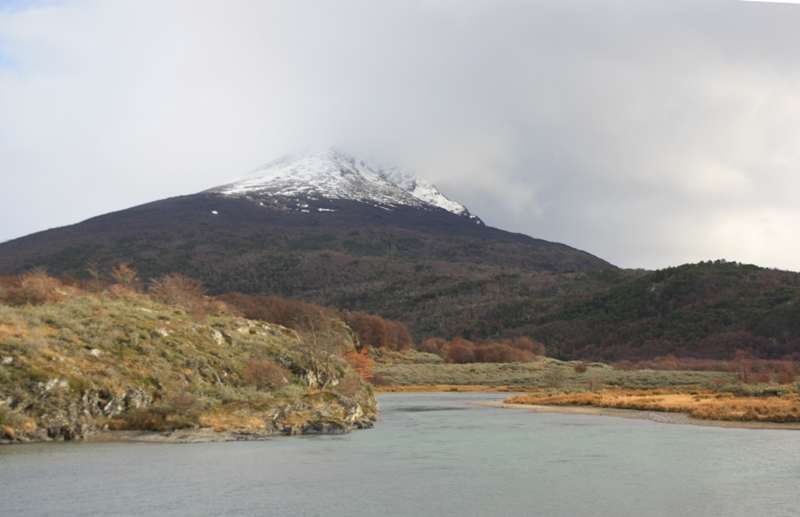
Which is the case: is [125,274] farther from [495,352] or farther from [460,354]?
[495,352]

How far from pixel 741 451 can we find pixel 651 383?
173 feet

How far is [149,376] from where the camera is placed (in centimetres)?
2795

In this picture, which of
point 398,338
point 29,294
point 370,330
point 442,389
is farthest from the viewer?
point 398,338

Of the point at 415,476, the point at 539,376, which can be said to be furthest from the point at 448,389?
the point at 415,476

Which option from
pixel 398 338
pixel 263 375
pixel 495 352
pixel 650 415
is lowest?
pixel 650 415

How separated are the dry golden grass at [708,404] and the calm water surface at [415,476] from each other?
24.0 ft

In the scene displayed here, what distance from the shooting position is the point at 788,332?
98375 millimetres

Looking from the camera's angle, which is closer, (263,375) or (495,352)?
(263,375)

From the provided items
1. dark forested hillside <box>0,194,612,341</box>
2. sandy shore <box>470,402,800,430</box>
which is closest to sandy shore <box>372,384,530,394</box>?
sandy shore <box>470,402,800,430</box>

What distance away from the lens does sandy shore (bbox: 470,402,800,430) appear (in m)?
32.9

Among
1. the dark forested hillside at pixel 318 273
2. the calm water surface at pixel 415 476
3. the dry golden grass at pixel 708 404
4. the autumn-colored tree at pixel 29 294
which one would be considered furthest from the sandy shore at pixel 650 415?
the dark forested hillside at pixel 318 273

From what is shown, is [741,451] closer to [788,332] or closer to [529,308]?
[788,332]

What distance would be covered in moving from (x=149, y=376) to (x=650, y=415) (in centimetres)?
2771

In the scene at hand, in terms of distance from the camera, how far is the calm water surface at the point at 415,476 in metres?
14.8
